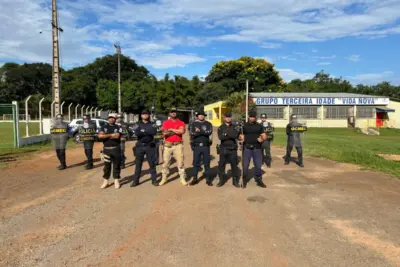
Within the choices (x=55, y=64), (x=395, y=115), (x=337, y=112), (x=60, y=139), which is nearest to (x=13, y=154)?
(x=60, y=139)

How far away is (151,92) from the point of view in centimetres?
5906

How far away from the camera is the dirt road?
4.01 m

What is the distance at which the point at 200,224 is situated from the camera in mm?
5121

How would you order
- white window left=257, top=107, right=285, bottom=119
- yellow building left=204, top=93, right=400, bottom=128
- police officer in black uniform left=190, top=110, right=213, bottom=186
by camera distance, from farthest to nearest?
white window left=257, top=107, right=285, bottom=119, yellow building left=204, top=93, right=400, bottom=128, police officer in black uniform left=190, top=110, right=213, bottom=186

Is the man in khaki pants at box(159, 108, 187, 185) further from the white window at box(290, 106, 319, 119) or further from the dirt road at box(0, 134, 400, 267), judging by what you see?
the white window at box(290, 106, 319, 119)

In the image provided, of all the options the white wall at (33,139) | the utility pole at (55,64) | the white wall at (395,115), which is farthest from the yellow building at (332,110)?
the utility pole at (55,64)

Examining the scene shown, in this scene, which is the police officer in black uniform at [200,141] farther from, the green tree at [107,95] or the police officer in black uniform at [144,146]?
the green tree at [107,95]

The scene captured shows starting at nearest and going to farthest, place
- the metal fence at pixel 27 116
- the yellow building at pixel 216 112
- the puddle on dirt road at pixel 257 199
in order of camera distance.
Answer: the puddle on dirt road at pixel 257 199, the metal fence at pixel 27 116, the yellow building at pixel 216 112

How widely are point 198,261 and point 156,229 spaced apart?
3.89ft

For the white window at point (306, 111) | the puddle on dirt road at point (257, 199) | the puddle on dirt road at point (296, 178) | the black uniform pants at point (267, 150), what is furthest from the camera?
the white window at point (306, 111)

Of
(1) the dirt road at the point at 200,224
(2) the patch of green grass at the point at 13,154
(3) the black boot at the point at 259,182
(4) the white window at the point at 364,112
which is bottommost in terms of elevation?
(1) the dirt road at the point at 200,224

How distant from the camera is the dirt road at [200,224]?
13.1 ft

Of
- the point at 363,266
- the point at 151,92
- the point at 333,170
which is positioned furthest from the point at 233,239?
the point at 151,92

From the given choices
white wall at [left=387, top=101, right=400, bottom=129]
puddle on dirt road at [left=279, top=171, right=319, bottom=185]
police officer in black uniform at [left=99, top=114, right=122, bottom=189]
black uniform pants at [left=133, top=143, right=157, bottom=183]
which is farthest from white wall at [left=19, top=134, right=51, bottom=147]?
white wall at [left=387, top=101, right=400, bottom=129]
